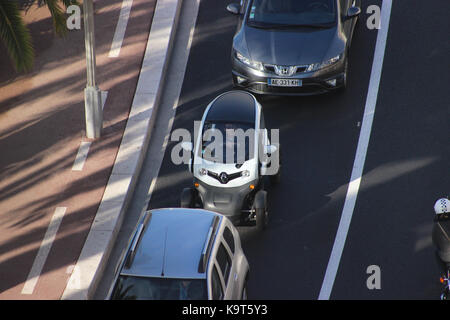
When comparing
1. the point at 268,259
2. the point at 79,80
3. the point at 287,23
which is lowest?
the point at 268,259

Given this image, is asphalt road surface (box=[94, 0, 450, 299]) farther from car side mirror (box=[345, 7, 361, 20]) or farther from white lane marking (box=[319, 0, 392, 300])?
car side mirror (box=[345, 7, 361, 20])

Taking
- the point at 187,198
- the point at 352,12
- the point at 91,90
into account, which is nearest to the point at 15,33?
the point at 91,90

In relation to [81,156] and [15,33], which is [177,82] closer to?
[81,156]

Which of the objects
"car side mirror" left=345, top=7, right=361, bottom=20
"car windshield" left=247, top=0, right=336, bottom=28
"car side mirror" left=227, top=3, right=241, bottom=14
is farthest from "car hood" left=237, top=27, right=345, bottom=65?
"car side mirror" left=227, top=3, right=241, bottom=14

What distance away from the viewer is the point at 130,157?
1555 cm

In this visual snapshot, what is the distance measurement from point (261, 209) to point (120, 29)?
7426 mm

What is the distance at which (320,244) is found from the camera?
45.1ft

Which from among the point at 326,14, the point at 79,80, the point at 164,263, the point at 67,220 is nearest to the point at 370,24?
the point at 326,14

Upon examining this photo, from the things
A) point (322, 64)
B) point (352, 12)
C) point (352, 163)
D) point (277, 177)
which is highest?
point (352, 12)

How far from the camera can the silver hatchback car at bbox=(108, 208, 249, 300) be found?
10773mm

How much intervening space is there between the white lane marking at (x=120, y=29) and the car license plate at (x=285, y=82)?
410 cm

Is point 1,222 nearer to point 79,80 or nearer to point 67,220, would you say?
point 67,220

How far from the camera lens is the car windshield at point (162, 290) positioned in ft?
35.1
